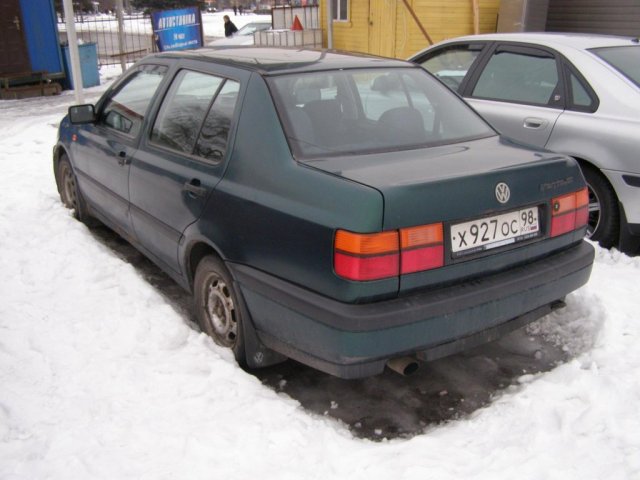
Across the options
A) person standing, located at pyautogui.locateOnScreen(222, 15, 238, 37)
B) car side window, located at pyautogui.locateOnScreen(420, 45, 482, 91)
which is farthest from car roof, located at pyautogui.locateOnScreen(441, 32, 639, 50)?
person standing, located at pyautogui.locateOnScreen(222, 15, 238, 37)

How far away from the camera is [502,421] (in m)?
2.75

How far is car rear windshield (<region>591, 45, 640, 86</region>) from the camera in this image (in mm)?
4742

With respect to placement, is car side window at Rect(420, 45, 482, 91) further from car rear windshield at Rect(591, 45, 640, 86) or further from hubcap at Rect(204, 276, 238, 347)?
hubcap at Rect(204, 276, 238, 347)

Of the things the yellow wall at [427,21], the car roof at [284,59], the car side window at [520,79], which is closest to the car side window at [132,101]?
the car roof at [284,59]

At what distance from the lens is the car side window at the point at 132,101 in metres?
4.12

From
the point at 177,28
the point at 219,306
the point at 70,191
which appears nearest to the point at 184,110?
the point at 219,306

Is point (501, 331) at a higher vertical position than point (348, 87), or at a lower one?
lower

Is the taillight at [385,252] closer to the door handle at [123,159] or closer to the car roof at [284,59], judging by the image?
the car roof at [284,59]

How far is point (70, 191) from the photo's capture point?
5551 mm

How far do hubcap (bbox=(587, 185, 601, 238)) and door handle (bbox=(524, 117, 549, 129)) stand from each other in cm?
60

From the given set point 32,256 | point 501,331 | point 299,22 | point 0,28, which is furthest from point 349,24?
point 501,331

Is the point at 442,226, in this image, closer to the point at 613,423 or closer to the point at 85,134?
the point at 613,423

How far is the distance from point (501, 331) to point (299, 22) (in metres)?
14.4

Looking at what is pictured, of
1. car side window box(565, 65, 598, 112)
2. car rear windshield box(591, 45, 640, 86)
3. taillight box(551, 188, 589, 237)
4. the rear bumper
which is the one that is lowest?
the rear bumper
